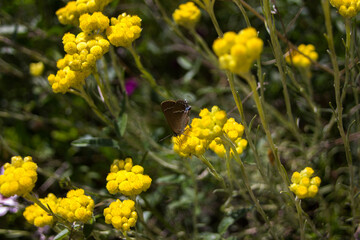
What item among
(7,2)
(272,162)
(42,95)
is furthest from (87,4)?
(42,95)

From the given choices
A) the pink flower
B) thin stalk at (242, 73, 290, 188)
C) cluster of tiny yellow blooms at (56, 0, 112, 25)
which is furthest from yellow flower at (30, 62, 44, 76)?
thin stalk at (242, 73, 290, 188)

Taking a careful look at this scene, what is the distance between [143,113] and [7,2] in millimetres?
1213

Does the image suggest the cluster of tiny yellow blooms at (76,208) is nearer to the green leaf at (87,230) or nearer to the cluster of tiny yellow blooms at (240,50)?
the green leaf at (87,230)

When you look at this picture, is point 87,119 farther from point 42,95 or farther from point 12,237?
point 12,237

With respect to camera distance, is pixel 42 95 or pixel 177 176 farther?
pixel 42 95

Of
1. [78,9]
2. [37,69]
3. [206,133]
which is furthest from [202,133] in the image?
[37,69]

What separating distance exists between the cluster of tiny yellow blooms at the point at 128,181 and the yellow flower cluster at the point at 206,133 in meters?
0.17

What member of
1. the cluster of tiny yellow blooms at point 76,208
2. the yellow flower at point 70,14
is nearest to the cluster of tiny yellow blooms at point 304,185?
the cluster of tiny yellow blooms at point 76,208

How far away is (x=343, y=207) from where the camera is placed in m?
2.03

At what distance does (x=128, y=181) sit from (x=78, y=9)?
0.80 meters

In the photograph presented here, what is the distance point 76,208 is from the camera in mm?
1344

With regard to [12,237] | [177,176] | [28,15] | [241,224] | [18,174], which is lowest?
[241,224]

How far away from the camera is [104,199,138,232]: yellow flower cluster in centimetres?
131

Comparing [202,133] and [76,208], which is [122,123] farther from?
[202,133]
